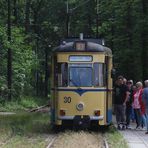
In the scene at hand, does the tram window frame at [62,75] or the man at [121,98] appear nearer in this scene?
the tram window frame at [62,75]

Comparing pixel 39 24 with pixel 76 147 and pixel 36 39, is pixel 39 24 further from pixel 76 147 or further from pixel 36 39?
pixel 76 147

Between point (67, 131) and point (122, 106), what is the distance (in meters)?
2.90

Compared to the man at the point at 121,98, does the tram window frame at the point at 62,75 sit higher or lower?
higher

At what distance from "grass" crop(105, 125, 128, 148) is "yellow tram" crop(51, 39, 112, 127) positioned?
571mm

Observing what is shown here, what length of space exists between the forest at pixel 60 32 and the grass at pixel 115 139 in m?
3.30

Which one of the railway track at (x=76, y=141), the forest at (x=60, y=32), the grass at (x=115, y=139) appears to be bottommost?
the grass at (x=115, y=139)

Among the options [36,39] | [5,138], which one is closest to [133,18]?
[5,138]

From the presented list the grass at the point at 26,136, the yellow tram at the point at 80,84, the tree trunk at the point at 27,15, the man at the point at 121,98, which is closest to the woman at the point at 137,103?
the man at the point at 121,98

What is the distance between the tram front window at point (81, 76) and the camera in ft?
67.6

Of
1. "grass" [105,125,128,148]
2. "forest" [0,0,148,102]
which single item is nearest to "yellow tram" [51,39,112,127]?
"grass" [105,125,128,148]

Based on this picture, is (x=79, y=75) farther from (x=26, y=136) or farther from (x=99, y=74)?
(x=26, y=136)

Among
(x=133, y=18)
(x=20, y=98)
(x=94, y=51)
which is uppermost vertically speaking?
(x=133, y=18)

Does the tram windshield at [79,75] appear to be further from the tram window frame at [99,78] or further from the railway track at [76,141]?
the railway track at [76,141]

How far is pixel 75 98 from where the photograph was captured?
2039cm
